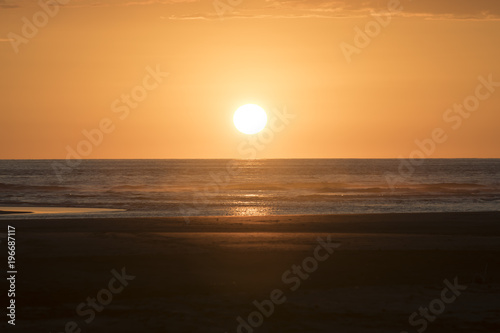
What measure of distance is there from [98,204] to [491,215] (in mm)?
30157

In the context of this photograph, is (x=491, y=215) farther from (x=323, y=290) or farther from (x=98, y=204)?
(x=98, y=204)

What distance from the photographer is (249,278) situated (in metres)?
17.4

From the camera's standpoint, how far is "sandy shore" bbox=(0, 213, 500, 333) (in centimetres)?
1303

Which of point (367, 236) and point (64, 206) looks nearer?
point (367, 236)

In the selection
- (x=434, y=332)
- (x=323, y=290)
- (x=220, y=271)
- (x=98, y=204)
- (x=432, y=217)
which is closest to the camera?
(x=434, y=332)

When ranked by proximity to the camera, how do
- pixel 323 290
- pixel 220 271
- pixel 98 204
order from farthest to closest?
pixel 98 204
pixel 220 271
pixel 323 290

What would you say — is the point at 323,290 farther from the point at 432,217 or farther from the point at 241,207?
the point at 241,207

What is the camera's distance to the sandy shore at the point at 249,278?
513 inches

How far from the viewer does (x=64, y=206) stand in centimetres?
4909

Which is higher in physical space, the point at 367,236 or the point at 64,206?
the point at 64,206

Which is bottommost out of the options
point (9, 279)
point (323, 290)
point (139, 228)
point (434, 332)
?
point (434, 332)

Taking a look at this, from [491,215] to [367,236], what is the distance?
1461 centimetres

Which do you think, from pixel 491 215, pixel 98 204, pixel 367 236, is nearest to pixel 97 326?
pixel 367 236

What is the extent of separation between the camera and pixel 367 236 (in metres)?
27.3
